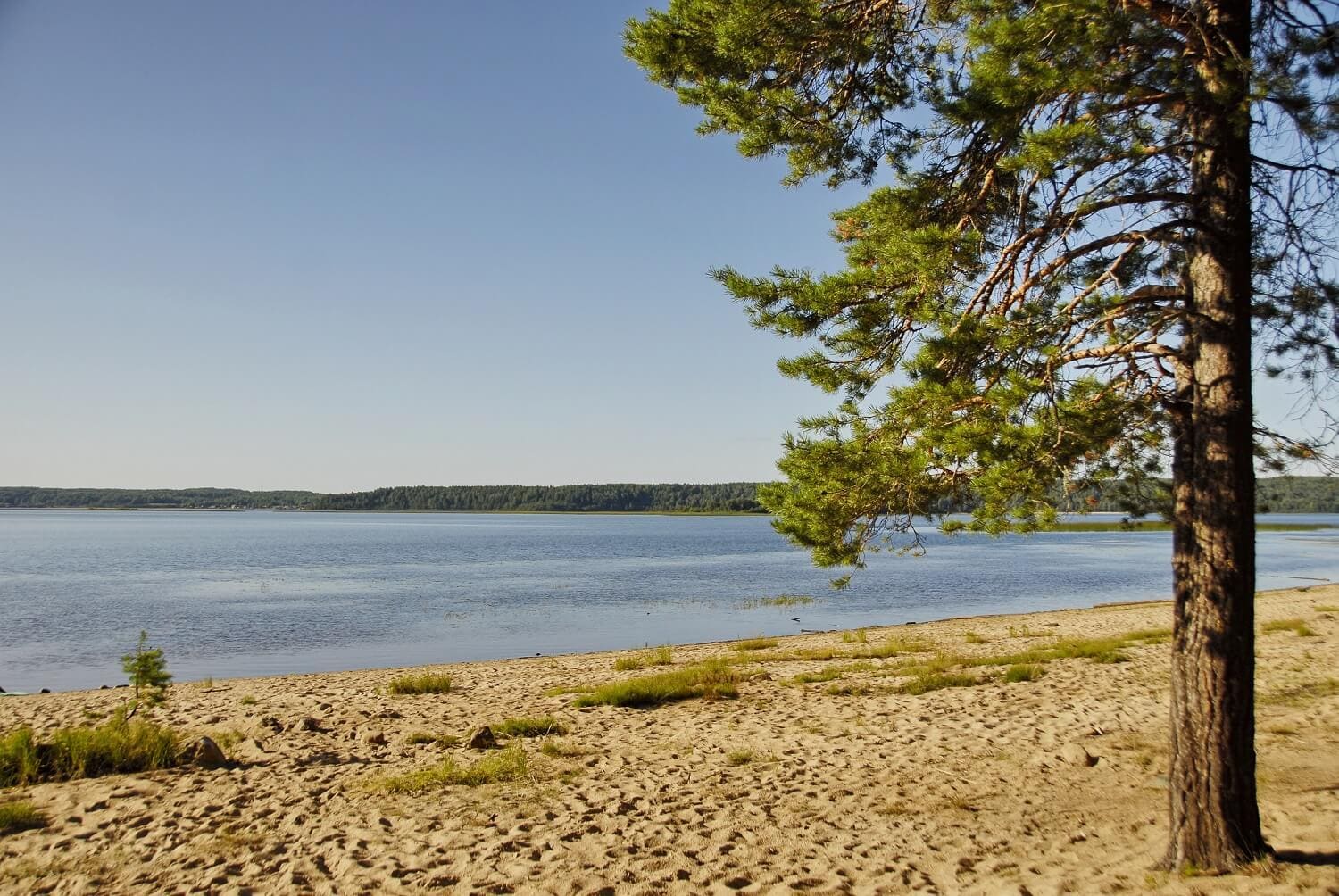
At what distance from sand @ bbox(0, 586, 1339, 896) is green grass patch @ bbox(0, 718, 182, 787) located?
1.10ft

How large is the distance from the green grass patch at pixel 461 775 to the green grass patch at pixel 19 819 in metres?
2.86

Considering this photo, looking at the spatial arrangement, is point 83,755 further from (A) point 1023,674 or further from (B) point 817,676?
(A) point 1023,674

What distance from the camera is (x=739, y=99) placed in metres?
7.01

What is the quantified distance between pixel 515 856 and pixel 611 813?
1231mm

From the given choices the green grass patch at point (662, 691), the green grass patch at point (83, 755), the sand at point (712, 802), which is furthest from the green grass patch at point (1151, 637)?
the green grass patch at point (83, 755)

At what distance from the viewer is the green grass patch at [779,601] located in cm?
3816

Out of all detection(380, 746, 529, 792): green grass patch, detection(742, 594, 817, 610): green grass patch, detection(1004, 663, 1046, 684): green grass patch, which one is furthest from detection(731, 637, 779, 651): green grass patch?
detection(742, 594, 817, 610): green grass patch

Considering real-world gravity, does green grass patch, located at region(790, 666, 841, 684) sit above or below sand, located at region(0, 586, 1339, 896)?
below

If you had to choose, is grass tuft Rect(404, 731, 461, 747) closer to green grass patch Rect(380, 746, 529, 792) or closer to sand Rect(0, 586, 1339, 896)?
sand Rect(0, 586, 1339, 896)

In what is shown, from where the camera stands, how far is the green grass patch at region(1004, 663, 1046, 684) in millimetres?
14227

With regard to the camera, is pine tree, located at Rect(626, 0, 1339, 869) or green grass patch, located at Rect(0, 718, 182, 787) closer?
pine tree, located at Rect(626, 0, 1339, 869)

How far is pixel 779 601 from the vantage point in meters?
39.4

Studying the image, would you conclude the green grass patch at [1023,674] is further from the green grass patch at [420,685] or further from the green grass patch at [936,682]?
the green grass patch at [420,685]

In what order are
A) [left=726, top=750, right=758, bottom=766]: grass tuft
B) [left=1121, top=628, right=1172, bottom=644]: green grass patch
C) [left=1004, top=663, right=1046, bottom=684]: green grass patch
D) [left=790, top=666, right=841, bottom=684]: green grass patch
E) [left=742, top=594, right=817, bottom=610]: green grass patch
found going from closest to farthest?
[left=726, top=750, right=758, bottom=766]: grass tuft, [left=1004, top=663, right=1046, bottom=684]: green grass patch, [left=790, top=666, right=841, bottom=684]: green grass patch, [left=1121, top=628, right=1172, bottom=644]: green grass patch, [left=742, top=594, right=817, bottom=610]: green grass patch
